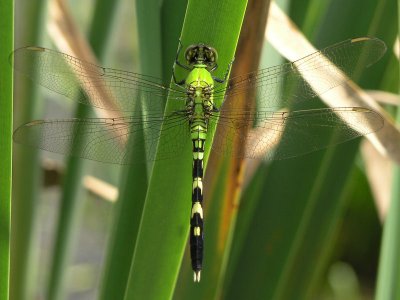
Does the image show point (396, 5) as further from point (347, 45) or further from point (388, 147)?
point (388, 147)

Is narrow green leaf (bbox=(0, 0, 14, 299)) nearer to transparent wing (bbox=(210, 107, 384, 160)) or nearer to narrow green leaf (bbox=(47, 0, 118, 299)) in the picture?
transparent wing (bbox=(210, 107, 384, 160))

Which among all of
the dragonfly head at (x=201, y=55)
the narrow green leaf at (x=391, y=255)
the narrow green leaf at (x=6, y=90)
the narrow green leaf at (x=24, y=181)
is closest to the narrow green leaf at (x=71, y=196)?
the narrow green leaf at (x=24, y=181)

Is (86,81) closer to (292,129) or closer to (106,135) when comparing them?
(106,135)

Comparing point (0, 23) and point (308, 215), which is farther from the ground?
point (0, 23)

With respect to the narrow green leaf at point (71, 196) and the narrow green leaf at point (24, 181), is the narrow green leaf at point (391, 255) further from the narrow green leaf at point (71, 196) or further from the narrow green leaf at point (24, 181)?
the narrow green leaf at point (24, 181)

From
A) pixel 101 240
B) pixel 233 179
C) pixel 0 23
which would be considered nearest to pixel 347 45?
pixel 233 179

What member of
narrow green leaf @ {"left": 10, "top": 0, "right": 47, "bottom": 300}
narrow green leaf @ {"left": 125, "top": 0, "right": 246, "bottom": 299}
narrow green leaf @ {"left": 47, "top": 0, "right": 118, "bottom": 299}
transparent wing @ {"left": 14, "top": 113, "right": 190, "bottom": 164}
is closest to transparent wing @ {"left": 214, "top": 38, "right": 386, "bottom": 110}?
transparent wing @ {"left": 14, "top": 113, "right": 190, "bottom": 164}
